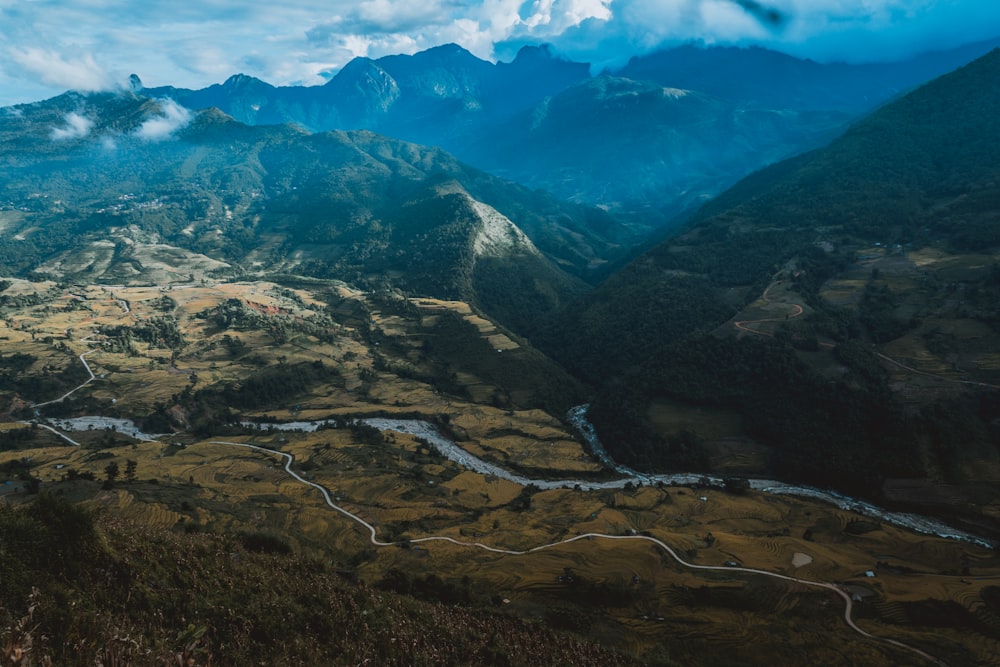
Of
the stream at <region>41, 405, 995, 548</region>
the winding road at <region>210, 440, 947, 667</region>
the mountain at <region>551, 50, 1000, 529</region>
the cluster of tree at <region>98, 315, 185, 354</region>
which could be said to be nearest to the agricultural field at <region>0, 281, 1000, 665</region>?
the winding road at <region>210, 440, 947, 667</region>

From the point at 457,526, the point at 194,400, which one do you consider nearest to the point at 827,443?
the point at 457,526

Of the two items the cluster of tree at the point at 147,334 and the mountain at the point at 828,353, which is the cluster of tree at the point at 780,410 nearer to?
the mountain at the point at 828,353

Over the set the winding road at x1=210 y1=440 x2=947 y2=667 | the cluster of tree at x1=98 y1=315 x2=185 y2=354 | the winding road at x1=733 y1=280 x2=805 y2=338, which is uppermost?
the winding road at x1=733 y1=280 x2=805 y2=338

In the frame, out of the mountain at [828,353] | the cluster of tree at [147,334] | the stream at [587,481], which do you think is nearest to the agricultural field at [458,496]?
the cluster of tree at [147,334]

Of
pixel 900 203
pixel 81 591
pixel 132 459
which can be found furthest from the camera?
pixel 900 203

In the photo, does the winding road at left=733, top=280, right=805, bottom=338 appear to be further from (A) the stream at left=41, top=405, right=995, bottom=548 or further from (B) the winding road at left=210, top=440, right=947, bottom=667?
(B) the winding road at left=210, top=440, right=947, bottom=667

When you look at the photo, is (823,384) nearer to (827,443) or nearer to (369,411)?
(827,443)
